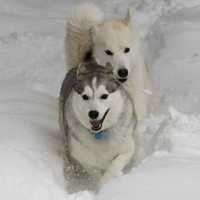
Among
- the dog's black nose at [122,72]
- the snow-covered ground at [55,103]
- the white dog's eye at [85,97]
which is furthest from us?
the dog's black nose at [122,72]

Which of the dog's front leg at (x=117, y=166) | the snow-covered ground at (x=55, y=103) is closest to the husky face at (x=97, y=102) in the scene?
the dog's front leg at (x=117, y=166)

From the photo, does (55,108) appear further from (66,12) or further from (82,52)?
(66,12)

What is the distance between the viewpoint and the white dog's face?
4.06m

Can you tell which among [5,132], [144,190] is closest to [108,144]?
[5,132]

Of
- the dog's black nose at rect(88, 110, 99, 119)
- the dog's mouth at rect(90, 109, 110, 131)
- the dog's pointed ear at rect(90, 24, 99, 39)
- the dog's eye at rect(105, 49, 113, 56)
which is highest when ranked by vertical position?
the dog's pointed ear at rect(90, 24, 99, 39)

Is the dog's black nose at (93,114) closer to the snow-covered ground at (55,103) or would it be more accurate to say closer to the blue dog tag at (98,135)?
the blue dog tag at (98,135)

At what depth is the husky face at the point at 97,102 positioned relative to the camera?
407 cm

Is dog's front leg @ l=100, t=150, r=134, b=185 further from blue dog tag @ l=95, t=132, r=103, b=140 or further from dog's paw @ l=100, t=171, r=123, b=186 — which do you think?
blue dog tag @ l=95, t=132, r=103, b=140

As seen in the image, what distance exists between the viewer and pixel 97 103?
4.06 metres

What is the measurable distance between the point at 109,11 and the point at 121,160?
463 cm

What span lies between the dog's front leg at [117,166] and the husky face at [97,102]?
0.75 feet

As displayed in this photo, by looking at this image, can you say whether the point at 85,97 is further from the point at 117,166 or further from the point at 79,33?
the point at 79,33

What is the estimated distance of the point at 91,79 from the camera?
13.7 feet

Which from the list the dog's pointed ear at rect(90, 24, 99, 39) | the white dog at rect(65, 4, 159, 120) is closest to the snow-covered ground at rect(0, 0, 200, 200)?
the white dog at rect(65, 4, 159, 120)
